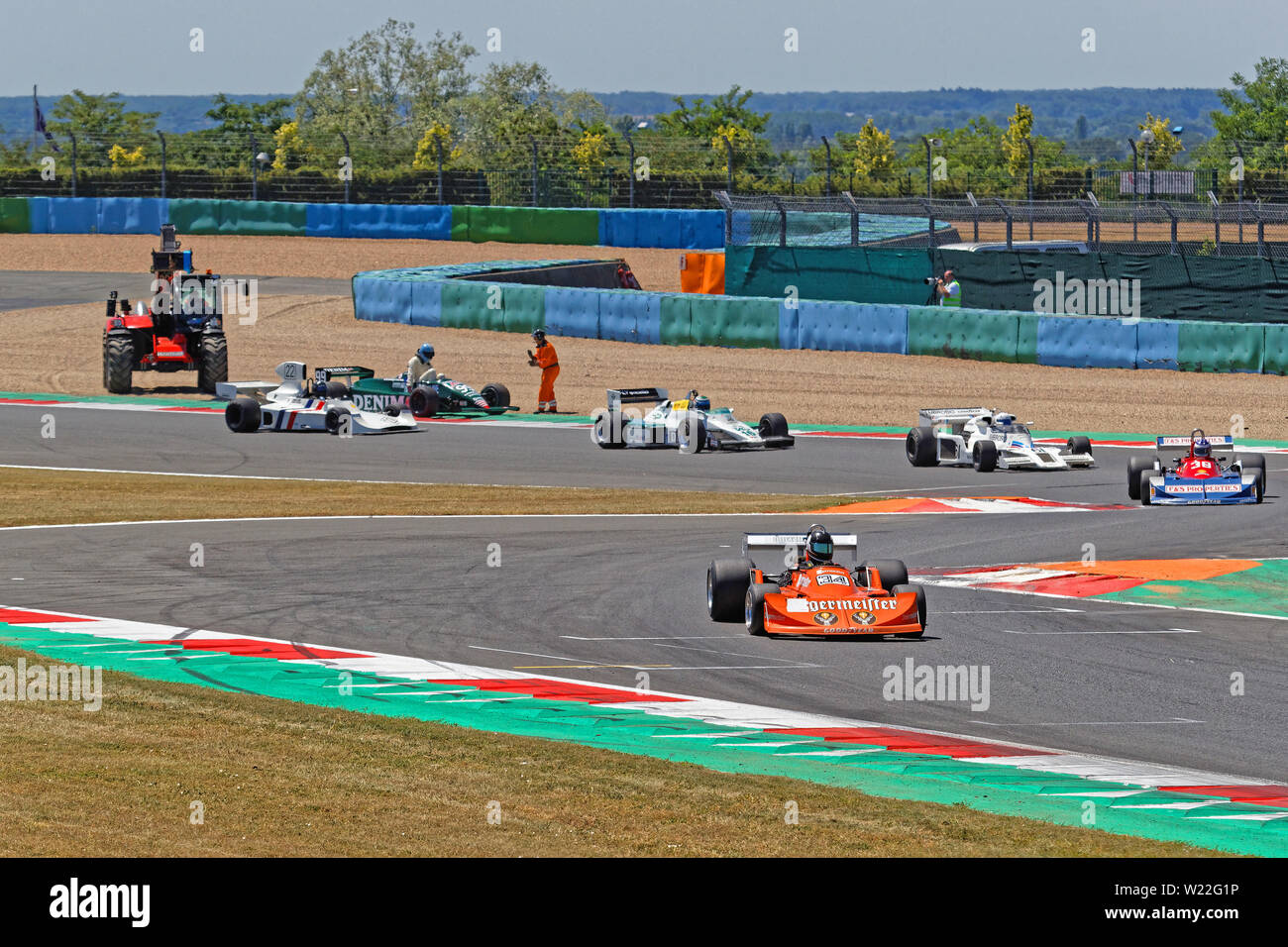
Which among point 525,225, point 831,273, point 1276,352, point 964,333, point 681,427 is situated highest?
point 525,225

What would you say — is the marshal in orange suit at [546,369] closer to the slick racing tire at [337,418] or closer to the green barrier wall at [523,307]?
the slick racing tire at [337,418]

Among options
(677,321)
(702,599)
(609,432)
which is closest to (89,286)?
(677,321)

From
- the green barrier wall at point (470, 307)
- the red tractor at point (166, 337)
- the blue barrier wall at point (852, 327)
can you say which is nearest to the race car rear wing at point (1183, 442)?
the blue barrier wall at point (852, 327)

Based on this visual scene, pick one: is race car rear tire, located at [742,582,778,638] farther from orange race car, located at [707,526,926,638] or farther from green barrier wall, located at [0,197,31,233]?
green barrier wall, located at [0,197,31,233]

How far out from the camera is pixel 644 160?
5553 cm

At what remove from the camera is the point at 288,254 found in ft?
185

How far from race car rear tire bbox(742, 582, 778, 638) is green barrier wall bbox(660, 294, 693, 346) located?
76.0ft

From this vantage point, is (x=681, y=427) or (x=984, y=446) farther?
(x=681, y=427)

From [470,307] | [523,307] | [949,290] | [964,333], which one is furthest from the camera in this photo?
[470,307]

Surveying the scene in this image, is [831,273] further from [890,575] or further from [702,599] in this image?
[890,575]

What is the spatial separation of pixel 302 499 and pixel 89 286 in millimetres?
31836
